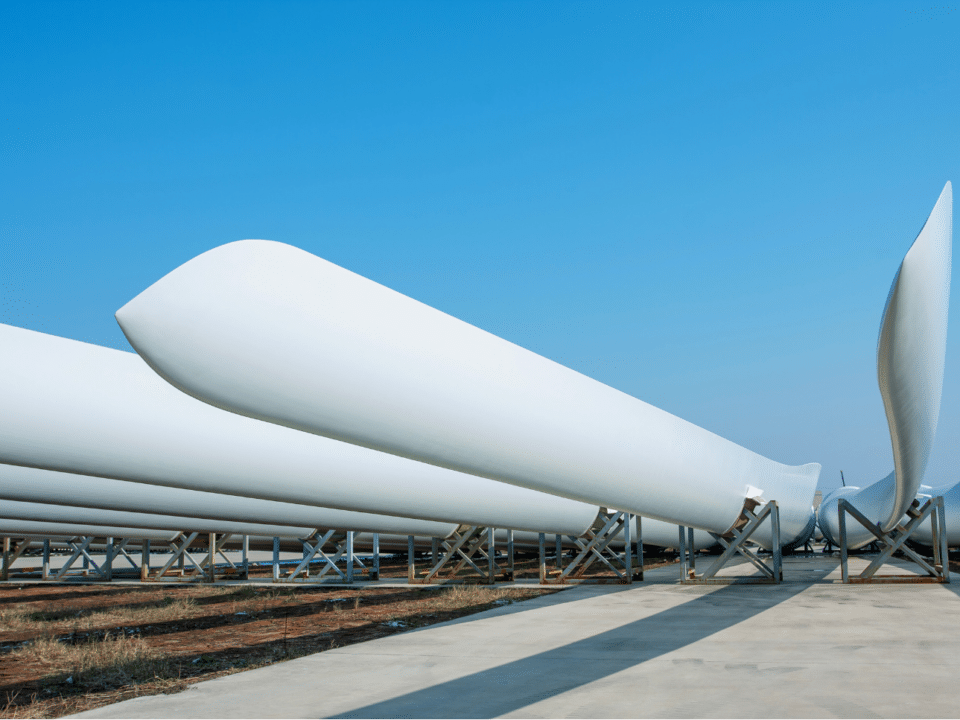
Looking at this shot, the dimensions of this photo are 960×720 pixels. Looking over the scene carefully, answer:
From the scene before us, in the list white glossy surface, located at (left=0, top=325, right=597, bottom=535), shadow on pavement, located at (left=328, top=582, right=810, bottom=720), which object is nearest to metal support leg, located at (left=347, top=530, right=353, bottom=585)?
white glossy surface, located at (left=0, top=325, right=597, bottom=535)

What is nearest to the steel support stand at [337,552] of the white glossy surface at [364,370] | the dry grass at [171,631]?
the dry grass at [171,631]

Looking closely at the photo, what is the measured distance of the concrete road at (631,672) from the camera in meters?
5.82

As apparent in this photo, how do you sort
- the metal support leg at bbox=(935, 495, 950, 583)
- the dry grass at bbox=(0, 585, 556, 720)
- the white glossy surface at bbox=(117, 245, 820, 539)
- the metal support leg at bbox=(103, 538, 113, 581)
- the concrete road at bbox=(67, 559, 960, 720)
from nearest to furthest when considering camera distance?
the white glossy surface at bbox=(117, 245, 820, 539), the concrete road at bbox=(67, 559, 960, 720), the dry grass at bbox=(0, 585, 556, 720), the metal support leg at bbox=(935, 495, 950, 583), the metal support leg at bbox=(103, 538, 113, 581)

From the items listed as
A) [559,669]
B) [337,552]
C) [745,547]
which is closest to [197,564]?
[337,552]

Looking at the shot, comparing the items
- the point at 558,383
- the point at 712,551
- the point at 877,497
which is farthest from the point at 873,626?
the point at 712,551

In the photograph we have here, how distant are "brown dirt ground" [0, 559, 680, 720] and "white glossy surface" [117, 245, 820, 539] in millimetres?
4153

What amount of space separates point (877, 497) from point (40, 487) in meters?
16.9

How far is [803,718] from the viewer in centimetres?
531

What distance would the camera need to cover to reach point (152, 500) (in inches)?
494

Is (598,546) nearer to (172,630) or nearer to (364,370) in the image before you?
(172,630)

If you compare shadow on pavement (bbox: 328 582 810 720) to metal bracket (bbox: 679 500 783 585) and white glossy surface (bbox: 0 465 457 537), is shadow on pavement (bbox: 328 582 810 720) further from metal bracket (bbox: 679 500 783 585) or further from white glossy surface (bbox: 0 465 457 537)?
white glossy surface (bbox: 0 465 457 537)

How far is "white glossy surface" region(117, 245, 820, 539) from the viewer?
3711 millimetres

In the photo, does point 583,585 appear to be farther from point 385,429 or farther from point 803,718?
point 385,429

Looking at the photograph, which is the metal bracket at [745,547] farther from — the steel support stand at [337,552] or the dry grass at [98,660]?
the dry grass at [98,660]
